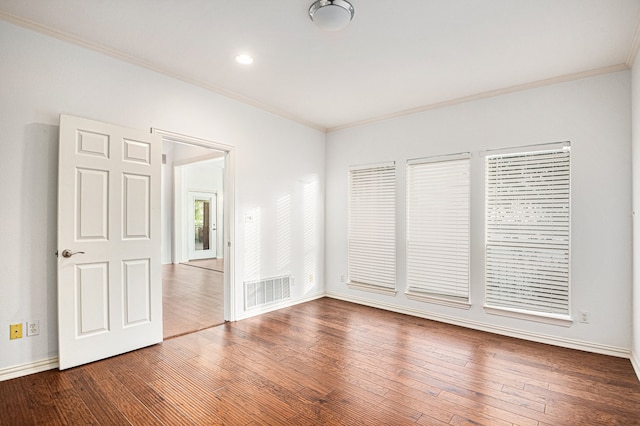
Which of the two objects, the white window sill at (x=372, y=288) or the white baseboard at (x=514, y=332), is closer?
the white baseboard at (x=514, y=332)

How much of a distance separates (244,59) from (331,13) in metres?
1.16

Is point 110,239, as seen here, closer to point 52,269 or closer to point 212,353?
point 52,269

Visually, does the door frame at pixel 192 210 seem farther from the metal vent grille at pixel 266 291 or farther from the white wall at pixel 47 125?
the white wall at pixel 47 125

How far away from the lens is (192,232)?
30.8ft

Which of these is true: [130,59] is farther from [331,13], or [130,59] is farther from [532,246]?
[532,246]

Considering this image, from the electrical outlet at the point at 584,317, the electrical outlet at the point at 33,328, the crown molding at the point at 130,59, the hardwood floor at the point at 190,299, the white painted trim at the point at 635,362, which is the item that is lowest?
the hardwood floor at the point at 190,299

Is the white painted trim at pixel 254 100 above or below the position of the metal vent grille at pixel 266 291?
above

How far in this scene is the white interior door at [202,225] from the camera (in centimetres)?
939

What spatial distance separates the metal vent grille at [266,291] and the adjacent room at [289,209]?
30mm

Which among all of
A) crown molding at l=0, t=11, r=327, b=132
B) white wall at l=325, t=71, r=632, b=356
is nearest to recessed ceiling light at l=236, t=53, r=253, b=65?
crown molding at l=0, t=11, r=327, b=132

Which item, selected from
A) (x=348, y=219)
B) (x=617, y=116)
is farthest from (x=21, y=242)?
(x=617, y=116)

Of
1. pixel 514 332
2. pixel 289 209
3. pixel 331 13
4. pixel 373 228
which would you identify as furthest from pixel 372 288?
pixel 331 13

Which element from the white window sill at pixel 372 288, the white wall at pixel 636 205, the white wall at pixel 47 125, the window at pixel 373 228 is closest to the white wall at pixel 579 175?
the white wall at pixel 636 205

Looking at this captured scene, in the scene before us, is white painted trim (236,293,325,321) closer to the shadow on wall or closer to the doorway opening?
the doorway opening
